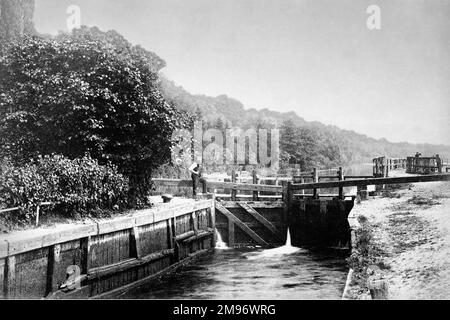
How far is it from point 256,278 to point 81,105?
7.42 meters

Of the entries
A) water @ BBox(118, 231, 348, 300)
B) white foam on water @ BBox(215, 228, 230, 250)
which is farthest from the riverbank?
white foam on water @ BBox(215, 228, 230, 250)

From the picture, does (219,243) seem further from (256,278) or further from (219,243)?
(256,278)

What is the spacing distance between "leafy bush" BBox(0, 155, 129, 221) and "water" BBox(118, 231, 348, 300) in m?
2.83

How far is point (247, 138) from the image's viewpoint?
5519 cm

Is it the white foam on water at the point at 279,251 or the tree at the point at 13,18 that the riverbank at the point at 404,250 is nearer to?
the white foam on water at the point at 279,251

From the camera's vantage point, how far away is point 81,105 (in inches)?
507

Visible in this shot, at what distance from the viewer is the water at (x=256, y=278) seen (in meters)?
11.1

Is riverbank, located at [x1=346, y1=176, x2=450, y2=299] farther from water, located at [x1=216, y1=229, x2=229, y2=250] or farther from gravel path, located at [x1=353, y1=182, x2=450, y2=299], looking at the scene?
water, located at [x1=216, y1=229, x2=229, y2=250]

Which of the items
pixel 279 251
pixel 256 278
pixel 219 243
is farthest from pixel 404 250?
pixel 219 243

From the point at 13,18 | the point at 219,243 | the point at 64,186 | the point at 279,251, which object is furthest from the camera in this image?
the point at 13,18

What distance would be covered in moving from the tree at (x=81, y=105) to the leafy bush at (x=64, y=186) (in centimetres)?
85

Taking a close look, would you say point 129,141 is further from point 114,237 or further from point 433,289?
point 433,289

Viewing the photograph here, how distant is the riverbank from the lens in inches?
288

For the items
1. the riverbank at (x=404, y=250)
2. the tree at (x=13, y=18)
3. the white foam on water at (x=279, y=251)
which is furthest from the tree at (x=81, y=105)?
the riverbank at (x=404, y=250)
